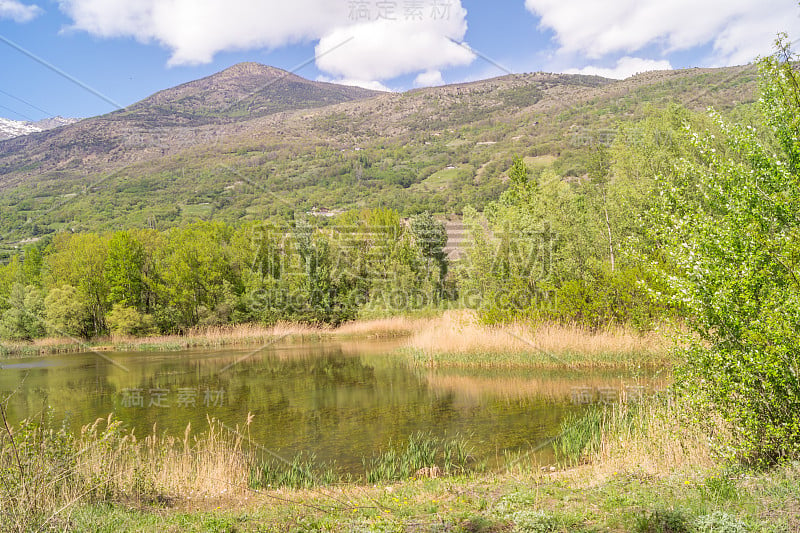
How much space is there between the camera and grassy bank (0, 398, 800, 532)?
4.77 m

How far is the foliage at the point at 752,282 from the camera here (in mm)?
5648

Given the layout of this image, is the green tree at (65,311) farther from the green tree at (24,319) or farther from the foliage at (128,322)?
the foliage at (128,322)

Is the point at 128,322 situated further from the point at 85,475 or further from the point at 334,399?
the point at 85,475

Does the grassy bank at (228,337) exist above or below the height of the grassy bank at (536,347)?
below

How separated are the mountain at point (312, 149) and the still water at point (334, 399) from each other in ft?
109

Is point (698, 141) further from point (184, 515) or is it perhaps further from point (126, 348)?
point (126, 348)

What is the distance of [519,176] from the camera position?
1287 inches

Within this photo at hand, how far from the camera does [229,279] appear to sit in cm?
4484

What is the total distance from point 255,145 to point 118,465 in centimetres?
13626

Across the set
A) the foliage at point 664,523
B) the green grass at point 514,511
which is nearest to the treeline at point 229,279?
the green grass at point 514,511

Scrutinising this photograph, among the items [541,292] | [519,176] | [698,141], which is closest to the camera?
[698,141]

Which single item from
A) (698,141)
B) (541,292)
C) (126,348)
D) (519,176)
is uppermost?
(519,176)

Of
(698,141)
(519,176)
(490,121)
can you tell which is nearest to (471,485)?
(698,141)

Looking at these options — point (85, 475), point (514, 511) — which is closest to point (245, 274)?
point (85, 475)
